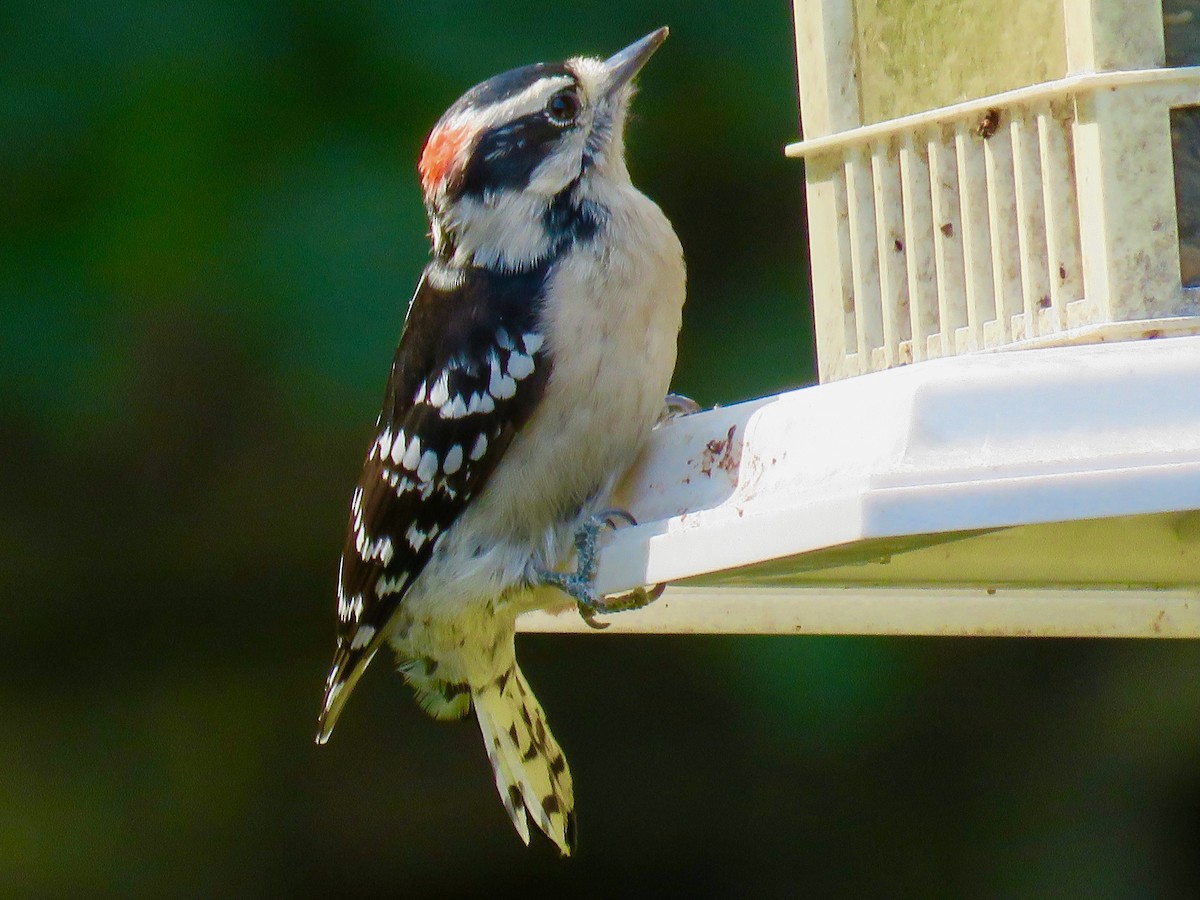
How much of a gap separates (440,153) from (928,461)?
1.48 meters

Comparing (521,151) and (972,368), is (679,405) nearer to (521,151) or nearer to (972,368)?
(521,151)

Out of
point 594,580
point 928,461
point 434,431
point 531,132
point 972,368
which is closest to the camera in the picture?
point 928,461

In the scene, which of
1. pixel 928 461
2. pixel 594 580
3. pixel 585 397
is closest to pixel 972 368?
pixel 928 461

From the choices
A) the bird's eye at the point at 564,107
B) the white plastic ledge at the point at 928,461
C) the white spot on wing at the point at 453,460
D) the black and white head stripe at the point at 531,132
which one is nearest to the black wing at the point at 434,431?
the white spot on wing at the point at 453,460

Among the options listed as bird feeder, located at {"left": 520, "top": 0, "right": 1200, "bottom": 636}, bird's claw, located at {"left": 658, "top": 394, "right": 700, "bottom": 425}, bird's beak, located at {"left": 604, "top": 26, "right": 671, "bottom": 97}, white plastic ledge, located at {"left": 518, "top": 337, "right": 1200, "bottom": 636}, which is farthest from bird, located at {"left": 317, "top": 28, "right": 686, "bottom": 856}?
white plastic ledge, located at {"left": 518, "top": 337, "right": 1200, "bottom": 636}

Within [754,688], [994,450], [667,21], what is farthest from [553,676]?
[994,450]

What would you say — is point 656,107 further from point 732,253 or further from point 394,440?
point 394,440

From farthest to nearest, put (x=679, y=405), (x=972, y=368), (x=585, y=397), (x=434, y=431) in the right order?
(x=679, y=405) → (x=434, y=431) → (x=585, y=397) → (x=972, y=368)

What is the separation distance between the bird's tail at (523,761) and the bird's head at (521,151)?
2.40 feet

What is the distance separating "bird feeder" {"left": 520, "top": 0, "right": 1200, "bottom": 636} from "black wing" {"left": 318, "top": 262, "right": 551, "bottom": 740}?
26 cm

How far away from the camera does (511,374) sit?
102 inches

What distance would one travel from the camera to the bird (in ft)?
8.37

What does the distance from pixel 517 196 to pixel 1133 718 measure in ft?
7.51

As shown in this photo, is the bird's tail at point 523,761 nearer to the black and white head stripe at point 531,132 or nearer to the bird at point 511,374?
the bird at point 511,374
